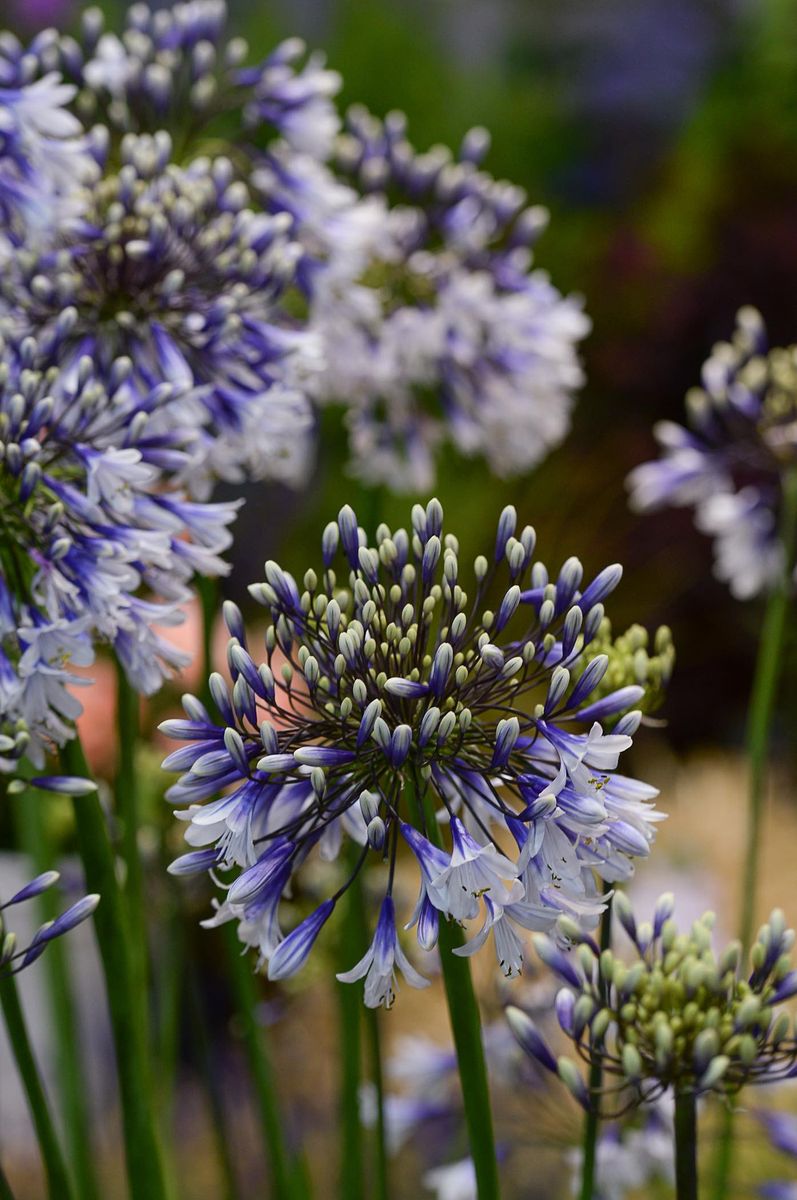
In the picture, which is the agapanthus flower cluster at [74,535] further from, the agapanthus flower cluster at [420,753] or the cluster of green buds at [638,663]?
the cluster of green buds at [638,663]

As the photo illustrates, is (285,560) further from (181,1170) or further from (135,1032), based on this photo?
(135,1032)

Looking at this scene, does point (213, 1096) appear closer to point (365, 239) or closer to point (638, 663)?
point (638, 663)

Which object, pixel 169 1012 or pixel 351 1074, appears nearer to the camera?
pixel 351 1074

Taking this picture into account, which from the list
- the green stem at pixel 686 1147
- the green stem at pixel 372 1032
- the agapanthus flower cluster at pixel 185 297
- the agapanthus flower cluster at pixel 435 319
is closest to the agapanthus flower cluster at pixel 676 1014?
the green stem at pixel 686 1147

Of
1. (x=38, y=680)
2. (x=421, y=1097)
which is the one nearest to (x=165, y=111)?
(x=38, y=680)

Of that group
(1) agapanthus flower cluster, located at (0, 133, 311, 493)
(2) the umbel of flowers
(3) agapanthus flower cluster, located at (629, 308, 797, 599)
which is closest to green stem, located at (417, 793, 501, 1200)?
(1) agapanthus flower cluster, located at (0, 133, 311, 493)

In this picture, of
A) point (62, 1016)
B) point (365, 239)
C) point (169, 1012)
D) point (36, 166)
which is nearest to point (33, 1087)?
point (62, 1016)
